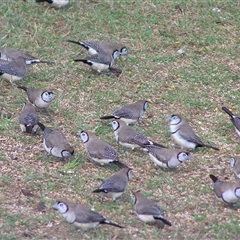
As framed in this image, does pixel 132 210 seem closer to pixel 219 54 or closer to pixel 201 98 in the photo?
pixel 201 98

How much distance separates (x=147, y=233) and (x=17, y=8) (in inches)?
230

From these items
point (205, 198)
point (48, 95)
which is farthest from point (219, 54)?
point (205, 198)

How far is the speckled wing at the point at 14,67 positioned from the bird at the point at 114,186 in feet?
9.36

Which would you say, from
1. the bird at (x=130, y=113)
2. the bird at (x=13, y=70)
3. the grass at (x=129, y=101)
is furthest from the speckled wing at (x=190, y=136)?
the bird at (x=13, y=70)

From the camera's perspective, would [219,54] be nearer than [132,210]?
No

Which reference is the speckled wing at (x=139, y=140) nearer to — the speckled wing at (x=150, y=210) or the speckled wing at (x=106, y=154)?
the speckled wing at (x=106, y=154)

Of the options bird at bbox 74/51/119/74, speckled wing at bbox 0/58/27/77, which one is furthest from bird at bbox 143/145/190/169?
speckled wing at bbox 0/58/27/77

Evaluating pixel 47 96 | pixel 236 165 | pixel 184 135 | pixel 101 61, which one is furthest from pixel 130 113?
pixel 236 165

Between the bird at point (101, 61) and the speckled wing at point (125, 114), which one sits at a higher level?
the speckled wing at point (125, 114)

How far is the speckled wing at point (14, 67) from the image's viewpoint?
31.8 ft

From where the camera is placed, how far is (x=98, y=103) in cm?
953

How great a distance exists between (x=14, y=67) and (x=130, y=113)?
5.89 feet

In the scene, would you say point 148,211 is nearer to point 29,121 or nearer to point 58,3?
point 29,121

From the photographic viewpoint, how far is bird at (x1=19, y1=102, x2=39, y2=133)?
28.1ft
